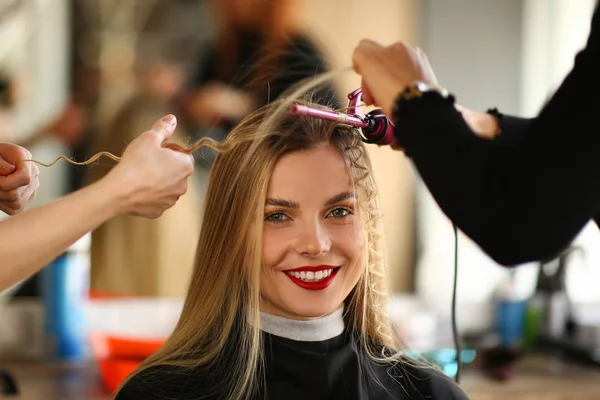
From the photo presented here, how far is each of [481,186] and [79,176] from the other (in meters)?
1.72

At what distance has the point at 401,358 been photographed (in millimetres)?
1429

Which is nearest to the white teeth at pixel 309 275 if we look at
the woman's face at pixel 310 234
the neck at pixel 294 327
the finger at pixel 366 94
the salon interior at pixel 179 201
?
the woman's face at pixel 310 234

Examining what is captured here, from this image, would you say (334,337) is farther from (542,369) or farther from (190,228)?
(542,369)

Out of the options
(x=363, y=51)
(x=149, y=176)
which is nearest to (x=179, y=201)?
(x=149, y=176)

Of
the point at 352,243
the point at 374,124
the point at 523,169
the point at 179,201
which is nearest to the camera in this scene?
the point at 523,169

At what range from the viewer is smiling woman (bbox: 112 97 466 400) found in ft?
4.03

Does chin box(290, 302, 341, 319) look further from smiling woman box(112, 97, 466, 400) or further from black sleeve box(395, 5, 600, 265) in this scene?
black sleeve box(395, 5, 600, 265)

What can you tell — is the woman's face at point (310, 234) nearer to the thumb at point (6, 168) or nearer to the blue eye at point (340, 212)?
the blue eye at point (340, 212)

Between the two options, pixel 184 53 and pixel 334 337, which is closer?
pixel 334 337

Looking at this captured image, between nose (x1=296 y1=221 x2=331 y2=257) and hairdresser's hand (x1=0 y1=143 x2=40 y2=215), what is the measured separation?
0.43 meters

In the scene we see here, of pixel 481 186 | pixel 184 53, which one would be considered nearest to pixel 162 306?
pixel 184 53

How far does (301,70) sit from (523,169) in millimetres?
1133

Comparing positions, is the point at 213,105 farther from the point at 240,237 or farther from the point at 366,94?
the point at 366,94

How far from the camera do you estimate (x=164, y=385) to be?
1222 millimetres
